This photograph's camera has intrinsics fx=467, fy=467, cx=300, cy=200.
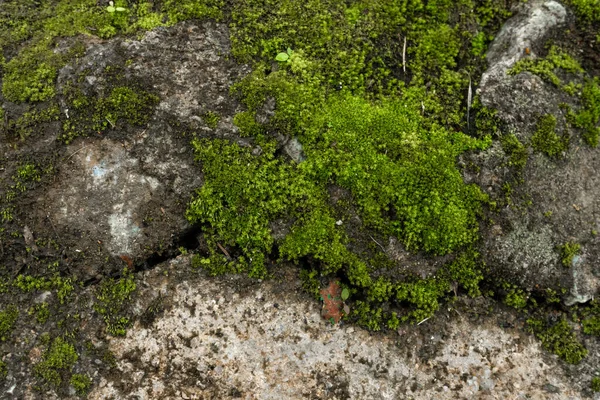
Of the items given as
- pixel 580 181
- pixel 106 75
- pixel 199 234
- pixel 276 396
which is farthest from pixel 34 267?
pixel 580 181

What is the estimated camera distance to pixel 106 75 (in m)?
4.25

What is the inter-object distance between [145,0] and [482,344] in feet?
14.7

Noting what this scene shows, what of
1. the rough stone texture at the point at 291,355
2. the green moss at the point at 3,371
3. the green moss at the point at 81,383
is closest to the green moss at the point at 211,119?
the rough stone texture at the point at 291,355

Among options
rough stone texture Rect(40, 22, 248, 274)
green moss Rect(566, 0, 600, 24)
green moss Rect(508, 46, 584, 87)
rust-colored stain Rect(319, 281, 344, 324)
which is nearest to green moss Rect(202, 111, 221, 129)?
rough stone texture Rect(40, 22, 248, 274)

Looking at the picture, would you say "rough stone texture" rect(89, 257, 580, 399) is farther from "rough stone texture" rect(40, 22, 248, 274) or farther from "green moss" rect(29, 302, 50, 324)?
"green moss" rect(29, 302, 50, 324)

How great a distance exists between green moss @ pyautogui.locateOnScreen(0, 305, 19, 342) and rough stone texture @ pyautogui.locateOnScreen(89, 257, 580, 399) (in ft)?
2.76

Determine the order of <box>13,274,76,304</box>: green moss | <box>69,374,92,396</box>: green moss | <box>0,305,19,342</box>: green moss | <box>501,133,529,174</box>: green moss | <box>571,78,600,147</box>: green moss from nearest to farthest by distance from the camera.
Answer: <box>69,374,92,396</box>: green moss
<box>0,305,19,342</box>: green moss
<box>13,274,76,304</box>: green moss
<box>501,133,529,174</box>: green moss
<box>571,78,600,147</box>: green moss

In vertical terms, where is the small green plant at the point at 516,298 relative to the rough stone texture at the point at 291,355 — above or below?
above

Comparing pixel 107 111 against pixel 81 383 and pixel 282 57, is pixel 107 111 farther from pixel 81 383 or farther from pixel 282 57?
pixel 81 383

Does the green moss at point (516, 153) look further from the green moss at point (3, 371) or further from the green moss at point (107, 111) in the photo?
the green moss at point (3, 371)

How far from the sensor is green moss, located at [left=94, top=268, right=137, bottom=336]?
12.3 feet

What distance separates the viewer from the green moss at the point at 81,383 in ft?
11.7

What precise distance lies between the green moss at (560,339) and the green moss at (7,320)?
14.0 feet

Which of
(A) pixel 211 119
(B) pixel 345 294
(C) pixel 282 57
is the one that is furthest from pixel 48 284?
(C) pixel 282 57
